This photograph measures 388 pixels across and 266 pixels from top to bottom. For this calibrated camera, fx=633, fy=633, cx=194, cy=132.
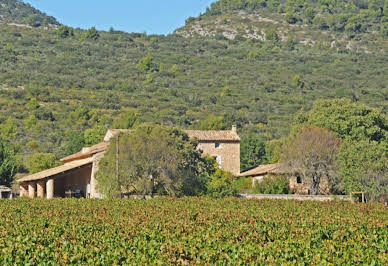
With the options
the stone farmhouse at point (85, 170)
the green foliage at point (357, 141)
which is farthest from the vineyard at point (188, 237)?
the stone farmhouse at point (85, 170)

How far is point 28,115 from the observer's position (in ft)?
266

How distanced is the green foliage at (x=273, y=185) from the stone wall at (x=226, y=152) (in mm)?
7608

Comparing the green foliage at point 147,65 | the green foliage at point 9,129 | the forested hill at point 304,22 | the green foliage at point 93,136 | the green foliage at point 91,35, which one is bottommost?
the green foliage at point 93,136

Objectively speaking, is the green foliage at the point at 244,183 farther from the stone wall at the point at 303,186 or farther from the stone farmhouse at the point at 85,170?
the stone wall at the point at 303,186

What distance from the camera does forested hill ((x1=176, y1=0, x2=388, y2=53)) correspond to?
15000 cm

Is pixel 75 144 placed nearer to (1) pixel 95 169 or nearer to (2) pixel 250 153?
(2) pixel 250 153

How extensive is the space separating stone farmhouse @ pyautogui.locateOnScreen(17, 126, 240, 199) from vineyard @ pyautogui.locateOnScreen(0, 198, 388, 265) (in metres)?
16.7

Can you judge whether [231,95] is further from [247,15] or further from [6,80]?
[247,15]

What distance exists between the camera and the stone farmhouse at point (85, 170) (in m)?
45.6

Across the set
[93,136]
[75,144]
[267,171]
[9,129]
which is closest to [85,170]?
[267,171]

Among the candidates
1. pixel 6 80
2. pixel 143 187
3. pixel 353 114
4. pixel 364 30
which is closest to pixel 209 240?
pixel 143 187

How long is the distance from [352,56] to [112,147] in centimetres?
10201

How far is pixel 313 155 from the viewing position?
45.8 metres

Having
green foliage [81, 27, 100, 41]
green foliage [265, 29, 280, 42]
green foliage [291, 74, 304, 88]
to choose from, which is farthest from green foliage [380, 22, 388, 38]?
green foliage [81, 27, 100, 41]
